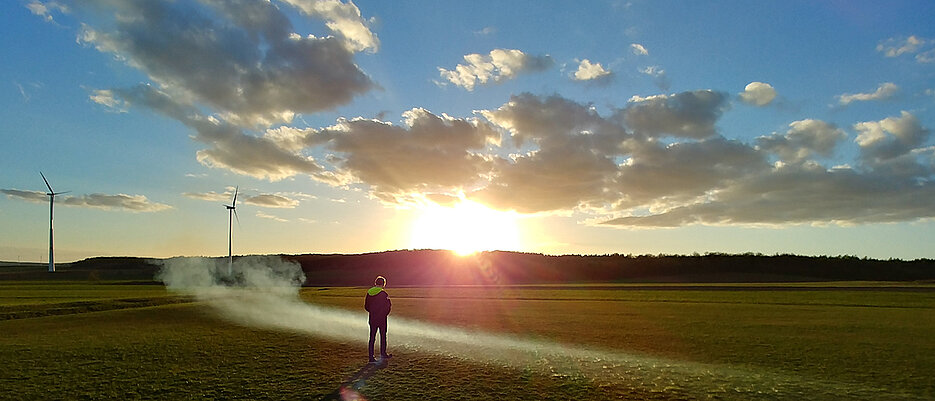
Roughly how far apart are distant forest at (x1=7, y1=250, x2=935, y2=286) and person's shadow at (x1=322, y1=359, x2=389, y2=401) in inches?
4336

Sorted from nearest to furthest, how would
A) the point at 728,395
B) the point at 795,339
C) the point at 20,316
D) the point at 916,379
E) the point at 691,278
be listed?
the point at 728,395
the point at 916,379
the point at 795,339
the point at 20,316
the point at 691,278

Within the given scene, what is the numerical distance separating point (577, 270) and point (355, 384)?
147 m

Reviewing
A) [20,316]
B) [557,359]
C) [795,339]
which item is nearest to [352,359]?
[557,359]

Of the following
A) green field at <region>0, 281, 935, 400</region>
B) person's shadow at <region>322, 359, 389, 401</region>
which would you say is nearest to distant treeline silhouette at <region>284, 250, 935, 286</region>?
green field at <region>0, 281, 935, 400</region>

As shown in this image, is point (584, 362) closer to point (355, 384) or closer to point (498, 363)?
point (498, 363)

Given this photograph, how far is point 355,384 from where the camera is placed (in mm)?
16297

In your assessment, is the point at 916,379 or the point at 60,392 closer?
the point at 60,392

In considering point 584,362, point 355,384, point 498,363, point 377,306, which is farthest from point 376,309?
point 584,362

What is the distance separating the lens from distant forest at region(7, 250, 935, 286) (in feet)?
453

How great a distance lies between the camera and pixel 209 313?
40812mm

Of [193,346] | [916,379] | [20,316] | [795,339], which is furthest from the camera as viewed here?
[20,316]

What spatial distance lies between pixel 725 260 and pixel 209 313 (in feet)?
452

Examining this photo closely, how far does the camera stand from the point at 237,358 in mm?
20906

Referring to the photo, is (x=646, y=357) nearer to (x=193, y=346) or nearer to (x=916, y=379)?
(x=916, y=379)
